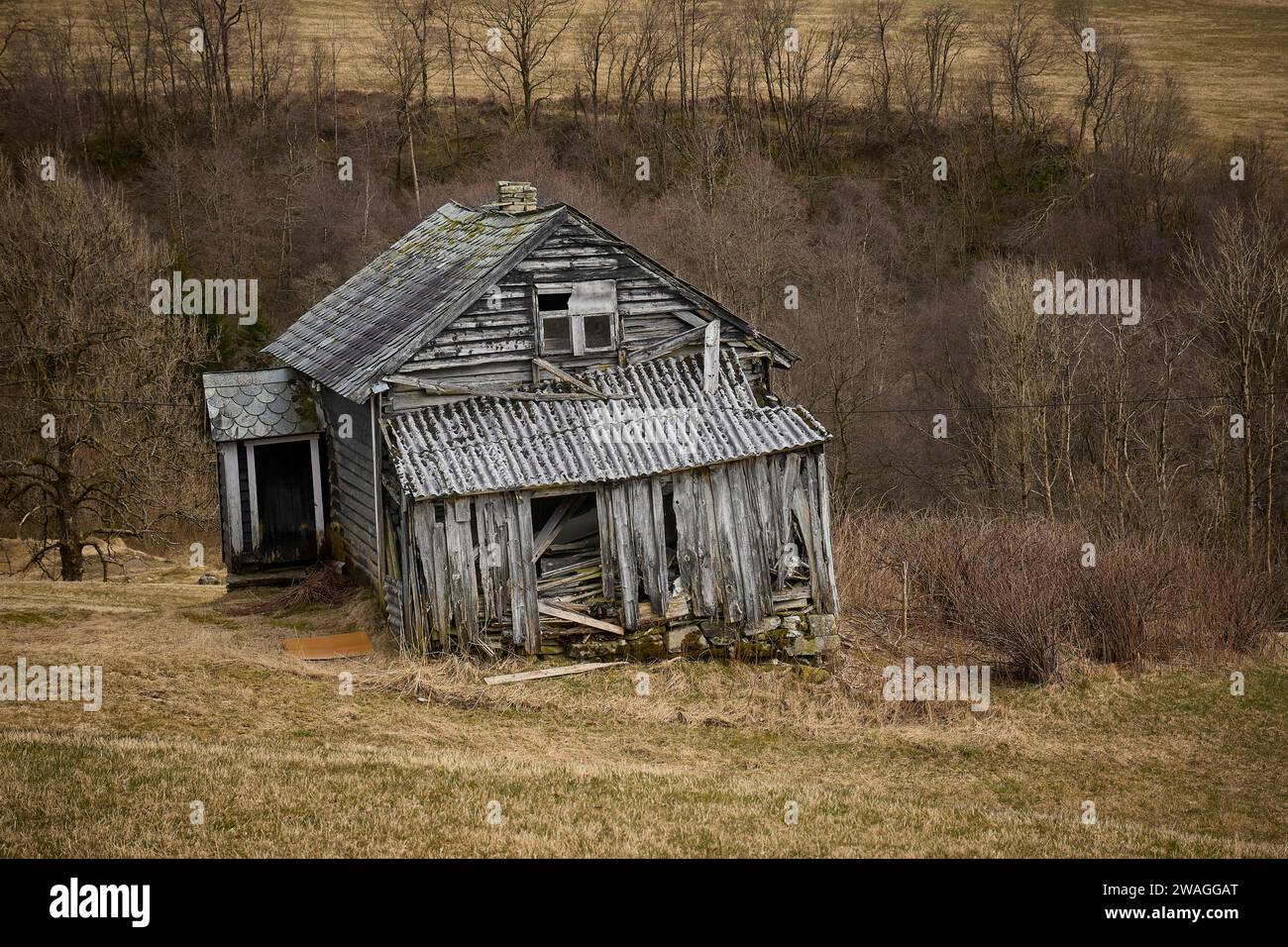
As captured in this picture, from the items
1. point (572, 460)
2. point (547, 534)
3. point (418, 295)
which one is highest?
point (418, 295)

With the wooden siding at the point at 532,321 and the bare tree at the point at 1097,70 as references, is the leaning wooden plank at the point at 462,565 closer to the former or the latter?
the wooden siding at the point at 532,321

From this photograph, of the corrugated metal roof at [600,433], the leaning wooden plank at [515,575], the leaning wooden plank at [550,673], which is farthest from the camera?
the leaning wooden plank at [515,575]

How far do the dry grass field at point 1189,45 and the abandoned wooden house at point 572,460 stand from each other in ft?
175

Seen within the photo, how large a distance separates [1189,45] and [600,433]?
2689 inches

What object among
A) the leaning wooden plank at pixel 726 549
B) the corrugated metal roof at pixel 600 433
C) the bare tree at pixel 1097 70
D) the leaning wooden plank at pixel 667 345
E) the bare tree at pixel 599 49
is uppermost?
the bare tree at pixel 599 49

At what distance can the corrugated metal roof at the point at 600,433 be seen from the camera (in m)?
18.2

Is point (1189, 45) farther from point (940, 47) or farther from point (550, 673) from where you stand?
point (550, 673)

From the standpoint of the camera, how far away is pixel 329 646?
62.1 feet

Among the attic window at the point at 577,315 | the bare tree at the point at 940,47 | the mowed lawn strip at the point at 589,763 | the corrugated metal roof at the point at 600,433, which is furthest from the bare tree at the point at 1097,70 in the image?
the attic window at the point at 577,315

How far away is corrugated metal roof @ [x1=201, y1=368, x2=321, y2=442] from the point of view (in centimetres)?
2180

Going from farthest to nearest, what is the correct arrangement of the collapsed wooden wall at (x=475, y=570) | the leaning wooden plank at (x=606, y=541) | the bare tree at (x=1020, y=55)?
1. the bare tree at (x=1020, y=55)
2. the leaning wooden plank at (x=606, y=541)
3. the collapsed wooden wall at (x=475, y=570)

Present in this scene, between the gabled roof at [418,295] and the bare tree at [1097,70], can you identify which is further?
the bare tree at [1097,70]

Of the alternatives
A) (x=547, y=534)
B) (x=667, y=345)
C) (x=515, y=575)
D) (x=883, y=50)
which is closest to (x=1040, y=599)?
(x=667, y=345)

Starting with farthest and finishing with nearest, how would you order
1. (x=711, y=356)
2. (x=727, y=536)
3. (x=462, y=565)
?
1. (x=711, y=356)
2. (x=727, y=536)
3. (x=462, y=565)
